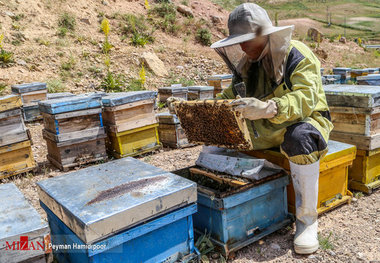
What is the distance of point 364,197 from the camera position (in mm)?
3170

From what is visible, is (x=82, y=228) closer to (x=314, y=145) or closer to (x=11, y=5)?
(x=314, y=145)

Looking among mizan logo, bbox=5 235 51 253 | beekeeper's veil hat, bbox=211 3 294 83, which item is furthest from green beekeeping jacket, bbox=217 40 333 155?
mizan logo, bbox=5 235 51 253

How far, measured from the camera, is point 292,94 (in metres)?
2.19

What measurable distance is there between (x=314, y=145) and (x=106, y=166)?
1.54 meters

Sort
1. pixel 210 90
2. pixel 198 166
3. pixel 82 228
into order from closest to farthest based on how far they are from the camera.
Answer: pixel 82 228 < pixel 198 166 < pixel 210 90

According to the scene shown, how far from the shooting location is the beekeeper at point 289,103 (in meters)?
2.16

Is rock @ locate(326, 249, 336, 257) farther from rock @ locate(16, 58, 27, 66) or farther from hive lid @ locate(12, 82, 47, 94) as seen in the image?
rock @ locate(16, 58, 27, 66)

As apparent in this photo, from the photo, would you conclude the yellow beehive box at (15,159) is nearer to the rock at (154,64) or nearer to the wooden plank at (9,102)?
the wooden plank at (9,102)

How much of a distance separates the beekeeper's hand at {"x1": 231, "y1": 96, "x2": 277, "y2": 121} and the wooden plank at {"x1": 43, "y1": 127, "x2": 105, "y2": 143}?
2885mm

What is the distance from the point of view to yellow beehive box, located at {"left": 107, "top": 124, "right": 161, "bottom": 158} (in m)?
A: 4.70

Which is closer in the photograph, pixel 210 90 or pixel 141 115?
pixel 141 115

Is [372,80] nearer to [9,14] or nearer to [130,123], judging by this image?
[130,123]

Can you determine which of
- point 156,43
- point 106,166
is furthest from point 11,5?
point 106,166

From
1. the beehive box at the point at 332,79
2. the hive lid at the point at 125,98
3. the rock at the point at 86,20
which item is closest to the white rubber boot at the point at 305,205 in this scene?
the hive lid at the point at 125,98
